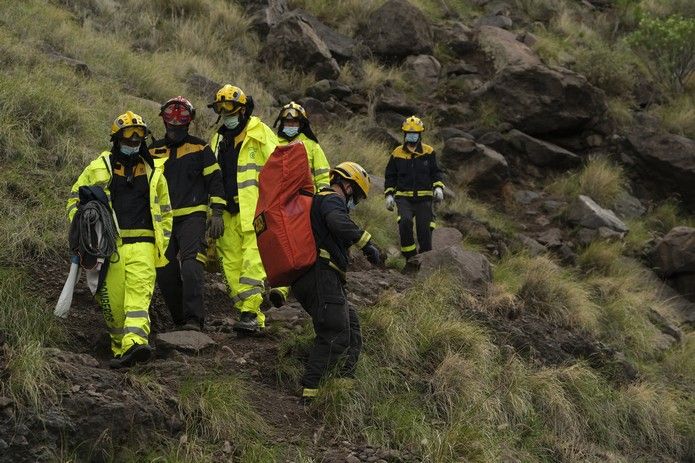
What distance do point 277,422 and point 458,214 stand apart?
8.55 metres

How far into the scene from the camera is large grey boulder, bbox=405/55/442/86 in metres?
18.4

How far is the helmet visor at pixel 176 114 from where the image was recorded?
22.6ft

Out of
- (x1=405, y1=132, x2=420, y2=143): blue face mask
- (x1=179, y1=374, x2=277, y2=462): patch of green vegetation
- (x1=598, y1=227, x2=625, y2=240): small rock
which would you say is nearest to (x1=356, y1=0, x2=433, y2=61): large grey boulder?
(x1=598, y1=227, x2=625, y2=240): small rock

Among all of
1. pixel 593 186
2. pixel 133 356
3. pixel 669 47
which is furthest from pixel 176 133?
pixel 669 47

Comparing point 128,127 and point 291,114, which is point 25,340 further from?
point 291,114

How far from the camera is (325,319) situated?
5707 millimetres

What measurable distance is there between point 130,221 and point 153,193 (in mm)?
271

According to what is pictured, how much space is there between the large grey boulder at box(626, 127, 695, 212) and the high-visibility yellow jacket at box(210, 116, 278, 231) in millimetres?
11418

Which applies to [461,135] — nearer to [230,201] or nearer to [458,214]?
[458,214]

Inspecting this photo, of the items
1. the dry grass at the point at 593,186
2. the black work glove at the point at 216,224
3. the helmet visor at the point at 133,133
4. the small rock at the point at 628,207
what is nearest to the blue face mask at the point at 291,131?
the black work glove at the point at 216,224

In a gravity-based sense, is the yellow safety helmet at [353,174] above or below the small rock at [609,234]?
above

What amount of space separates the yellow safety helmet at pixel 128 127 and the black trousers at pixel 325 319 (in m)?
1.72

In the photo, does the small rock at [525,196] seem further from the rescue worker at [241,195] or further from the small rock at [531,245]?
the rescue worker at [241,195]

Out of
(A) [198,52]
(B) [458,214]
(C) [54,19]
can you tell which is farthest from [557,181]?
(C) [54,19]
